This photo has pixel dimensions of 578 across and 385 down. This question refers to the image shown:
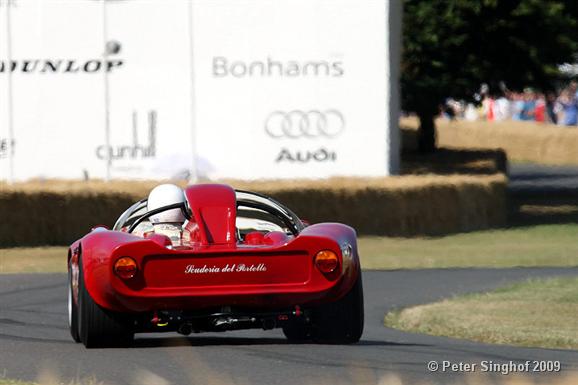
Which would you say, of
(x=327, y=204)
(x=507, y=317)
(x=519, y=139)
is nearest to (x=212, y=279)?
(x=507, y=317)

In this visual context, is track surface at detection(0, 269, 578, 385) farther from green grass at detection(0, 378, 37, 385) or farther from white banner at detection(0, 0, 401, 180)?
white banner at detection(0, 0, 401, 180)

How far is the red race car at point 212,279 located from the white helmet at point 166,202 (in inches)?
14.3

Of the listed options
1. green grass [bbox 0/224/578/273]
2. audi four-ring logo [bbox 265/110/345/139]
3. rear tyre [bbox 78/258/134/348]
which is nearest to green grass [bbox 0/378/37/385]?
rear tyre [bbox 78/258/134/348]

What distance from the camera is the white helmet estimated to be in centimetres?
1039

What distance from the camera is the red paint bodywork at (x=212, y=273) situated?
9297mm

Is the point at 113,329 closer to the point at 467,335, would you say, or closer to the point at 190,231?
the point at 190,231

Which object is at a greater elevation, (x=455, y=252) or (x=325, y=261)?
(x=325, y=261)

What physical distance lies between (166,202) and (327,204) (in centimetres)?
1161

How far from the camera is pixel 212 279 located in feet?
30.7

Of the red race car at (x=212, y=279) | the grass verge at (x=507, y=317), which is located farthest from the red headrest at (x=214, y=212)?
the grass verge at (x=507, y=317)

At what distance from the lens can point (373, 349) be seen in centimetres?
988

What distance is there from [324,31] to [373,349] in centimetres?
1552

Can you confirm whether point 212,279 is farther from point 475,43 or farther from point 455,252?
point 475,43

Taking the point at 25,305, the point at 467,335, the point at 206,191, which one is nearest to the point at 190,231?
the point at 206,191
